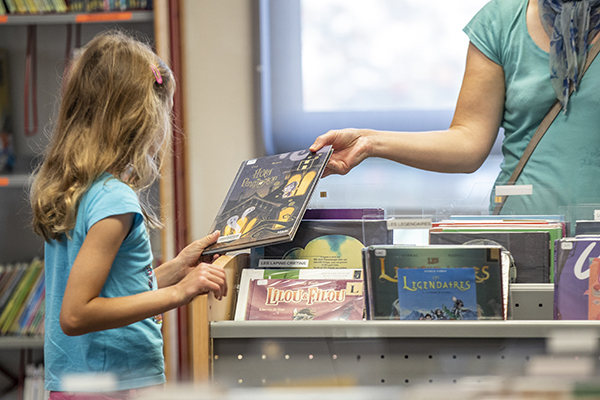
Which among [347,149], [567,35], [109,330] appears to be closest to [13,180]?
[109,330]

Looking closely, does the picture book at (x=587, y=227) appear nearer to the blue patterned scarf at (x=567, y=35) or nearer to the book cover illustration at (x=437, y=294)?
the book cover illustration at (x=437, y=294)

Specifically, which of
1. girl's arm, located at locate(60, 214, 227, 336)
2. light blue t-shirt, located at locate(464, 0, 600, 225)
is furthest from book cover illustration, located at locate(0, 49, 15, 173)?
light blue t-shirt, located at locate(464, 0, 600, 225)

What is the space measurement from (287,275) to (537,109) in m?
0.88

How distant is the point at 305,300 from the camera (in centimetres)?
93

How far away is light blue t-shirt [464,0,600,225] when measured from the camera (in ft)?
4.49

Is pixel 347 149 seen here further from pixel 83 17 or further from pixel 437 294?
pixel 83 17

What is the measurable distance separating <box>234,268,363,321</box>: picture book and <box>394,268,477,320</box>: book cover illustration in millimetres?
132

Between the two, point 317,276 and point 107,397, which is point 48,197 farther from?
point 107,397

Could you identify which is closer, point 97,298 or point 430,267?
point 430,267

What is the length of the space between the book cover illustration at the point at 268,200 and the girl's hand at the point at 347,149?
19 cm

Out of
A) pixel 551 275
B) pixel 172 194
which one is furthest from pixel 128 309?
pixel 172 194

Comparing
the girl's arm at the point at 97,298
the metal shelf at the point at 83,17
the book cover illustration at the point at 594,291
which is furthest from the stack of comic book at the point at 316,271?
the metal shelf at the point at 83,17

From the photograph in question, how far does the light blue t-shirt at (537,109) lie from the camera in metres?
1.37

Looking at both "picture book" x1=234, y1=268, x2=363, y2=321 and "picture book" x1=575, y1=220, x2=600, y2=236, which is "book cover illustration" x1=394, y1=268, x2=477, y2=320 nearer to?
"picture book" x1=234, y1=268, x2=363, y2=321
